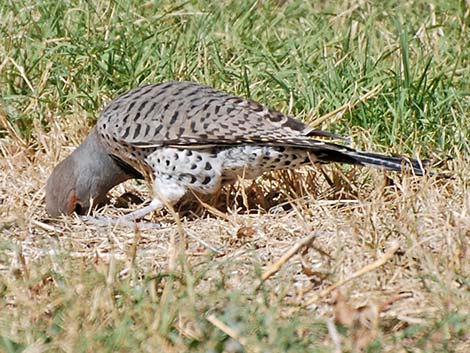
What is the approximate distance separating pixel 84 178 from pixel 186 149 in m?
0.54

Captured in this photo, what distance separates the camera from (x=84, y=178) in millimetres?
5676

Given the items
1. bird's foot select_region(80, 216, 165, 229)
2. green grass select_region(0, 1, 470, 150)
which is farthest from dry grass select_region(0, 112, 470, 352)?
green grass select_region(0, 1, 470, 150)

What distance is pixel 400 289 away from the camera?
424cm

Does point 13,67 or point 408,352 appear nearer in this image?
point 408,352

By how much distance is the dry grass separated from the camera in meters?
4.13

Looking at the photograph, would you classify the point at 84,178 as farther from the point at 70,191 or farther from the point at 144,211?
the point at 144,211

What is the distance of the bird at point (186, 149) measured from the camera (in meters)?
5.43

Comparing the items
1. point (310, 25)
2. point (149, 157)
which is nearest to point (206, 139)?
point (149, 157)

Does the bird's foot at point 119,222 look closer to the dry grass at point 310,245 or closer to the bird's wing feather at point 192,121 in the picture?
the dry grass at point 310,245

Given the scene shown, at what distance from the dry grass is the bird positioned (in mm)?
135

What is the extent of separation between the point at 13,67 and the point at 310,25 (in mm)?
1794

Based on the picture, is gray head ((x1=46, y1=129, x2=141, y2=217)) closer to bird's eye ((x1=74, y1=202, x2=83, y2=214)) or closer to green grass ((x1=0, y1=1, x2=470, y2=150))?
bird's eye ((x1=74, y1=202, x2=83, y2=214))

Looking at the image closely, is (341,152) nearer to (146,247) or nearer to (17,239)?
(146,247)

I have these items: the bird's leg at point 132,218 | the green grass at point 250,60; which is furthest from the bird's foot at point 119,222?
the green grass at point 250,60
